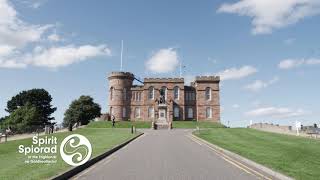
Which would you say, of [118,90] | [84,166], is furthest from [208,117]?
[84,166]

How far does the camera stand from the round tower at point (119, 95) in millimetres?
92812

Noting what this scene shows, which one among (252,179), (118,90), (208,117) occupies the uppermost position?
(118,90)

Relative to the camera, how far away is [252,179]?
535 inches

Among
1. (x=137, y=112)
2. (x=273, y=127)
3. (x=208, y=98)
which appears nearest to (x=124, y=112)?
(x=137, y=112)

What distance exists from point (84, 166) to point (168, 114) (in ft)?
242

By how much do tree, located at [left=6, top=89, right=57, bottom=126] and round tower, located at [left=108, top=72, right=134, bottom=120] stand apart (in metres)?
21.1

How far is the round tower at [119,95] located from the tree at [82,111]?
1163cm

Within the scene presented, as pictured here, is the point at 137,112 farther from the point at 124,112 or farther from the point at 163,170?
the point at 163,170

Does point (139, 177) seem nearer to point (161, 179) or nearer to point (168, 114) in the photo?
point (161, 179)

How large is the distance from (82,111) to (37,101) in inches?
483

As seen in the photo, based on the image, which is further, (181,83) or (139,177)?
(181,83)

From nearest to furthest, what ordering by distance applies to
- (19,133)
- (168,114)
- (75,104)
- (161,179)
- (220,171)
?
(161,179) → (220,171) → (19,133) → (168,114) → (75,104)

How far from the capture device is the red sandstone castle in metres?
92.2

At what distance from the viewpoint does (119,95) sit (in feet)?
305
